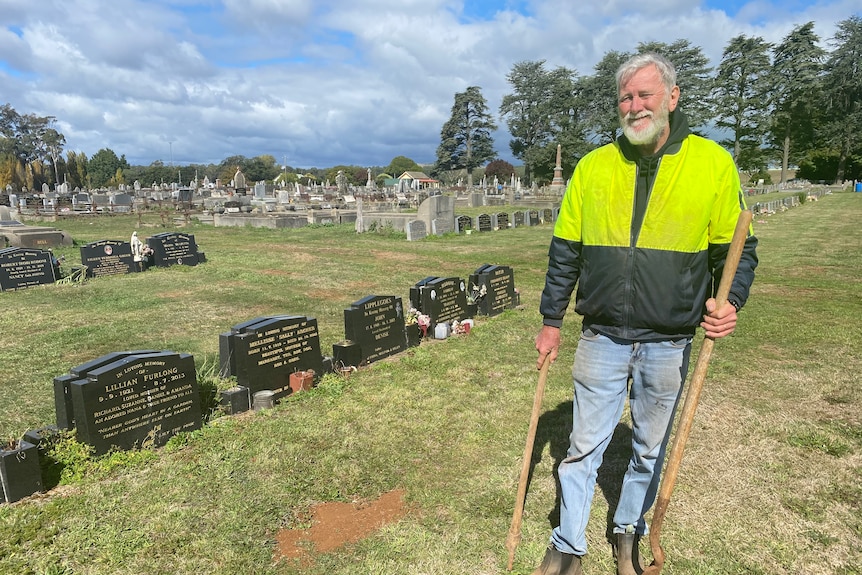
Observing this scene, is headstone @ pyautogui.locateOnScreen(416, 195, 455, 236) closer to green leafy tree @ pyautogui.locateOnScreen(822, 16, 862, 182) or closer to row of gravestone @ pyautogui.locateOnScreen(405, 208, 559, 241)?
row of gravestone @ pyautogui.locateOnScreen(405, 208, 559, 241)

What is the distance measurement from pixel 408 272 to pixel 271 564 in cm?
964

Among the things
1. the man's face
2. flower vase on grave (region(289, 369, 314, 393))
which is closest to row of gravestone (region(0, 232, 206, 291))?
flower vase on grave (region(289, 369, 314, 393))

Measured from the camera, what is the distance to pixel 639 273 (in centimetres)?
239

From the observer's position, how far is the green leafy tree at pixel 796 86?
55812mm

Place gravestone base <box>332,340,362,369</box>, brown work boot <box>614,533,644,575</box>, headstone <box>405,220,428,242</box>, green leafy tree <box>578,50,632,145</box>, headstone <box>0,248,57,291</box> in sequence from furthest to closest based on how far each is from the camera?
green leafy tree <box>578,50,632,145</box>
headstone <box>405,220,428,242</box>
headstone <box>0,248,57,291</box>
gravestone base <box>332,340,362,369</box>
brown work boot <box>614,533,644,575</box>

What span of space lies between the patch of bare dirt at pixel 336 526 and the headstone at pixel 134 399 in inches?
68.1

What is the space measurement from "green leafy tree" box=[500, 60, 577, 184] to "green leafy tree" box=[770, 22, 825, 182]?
76.6ft

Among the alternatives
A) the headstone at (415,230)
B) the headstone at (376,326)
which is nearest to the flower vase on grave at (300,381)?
the headstone at (376,326)

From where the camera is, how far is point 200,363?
609 centimetres

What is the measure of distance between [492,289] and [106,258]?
8994mm

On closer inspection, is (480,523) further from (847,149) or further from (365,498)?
(847,149)

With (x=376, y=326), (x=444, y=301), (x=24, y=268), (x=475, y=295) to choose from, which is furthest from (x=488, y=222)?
(x=376, y=326)

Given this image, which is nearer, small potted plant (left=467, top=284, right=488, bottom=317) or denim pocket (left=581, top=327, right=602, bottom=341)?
denim pocket (left=581, top=327, right=602, bottom=341)

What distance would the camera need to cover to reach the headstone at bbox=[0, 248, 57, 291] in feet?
33.8
